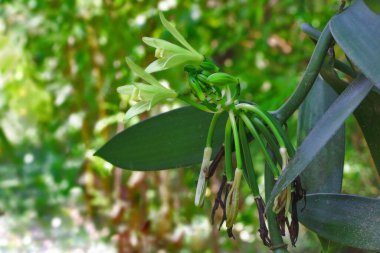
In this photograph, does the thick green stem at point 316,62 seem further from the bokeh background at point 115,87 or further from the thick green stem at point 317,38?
the bokeh background at point 115,87

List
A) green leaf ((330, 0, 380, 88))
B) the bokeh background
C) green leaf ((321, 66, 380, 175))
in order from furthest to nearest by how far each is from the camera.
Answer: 1. the bokeh background
2. green leaf ((321, 66, 380, 175))
3. green leaf ((330, 0, 380, 88))

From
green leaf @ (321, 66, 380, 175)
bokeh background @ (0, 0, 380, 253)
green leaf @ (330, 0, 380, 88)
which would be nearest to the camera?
green leaf @ (330, 0, 380, 88)

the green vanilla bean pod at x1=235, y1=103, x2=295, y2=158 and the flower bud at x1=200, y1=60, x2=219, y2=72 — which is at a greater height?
the flower bud at x1=200, y1=60, x2=219, y2=72

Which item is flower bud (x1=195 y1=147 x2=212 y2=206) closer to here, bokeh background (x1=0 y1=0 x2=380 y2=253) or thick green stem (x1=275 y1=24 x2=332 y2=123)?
thick green stem (x1=275 y1=24 x2=332 y2=123)

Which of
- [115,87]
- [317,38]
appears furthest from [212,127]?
[115,87]

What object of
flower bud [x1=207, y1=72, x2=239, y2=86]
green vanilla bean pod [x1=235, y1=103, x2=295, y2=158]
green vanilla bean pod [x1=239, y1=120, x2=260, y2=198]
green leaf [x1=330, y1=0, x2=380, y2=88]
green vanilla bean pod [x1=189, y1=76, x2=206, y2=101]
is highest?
green leaf [x1=330, y1=0, x2=380, y2=88]

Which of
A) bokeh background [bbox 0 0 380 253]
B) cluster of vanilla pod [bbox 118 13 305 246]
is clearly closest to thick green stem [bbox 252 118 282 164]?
cluster of vanilla pod [bbox 118 13 305 246]

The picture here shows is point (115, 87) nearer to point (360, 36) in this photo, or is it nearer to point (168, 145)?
point (168, 145)
